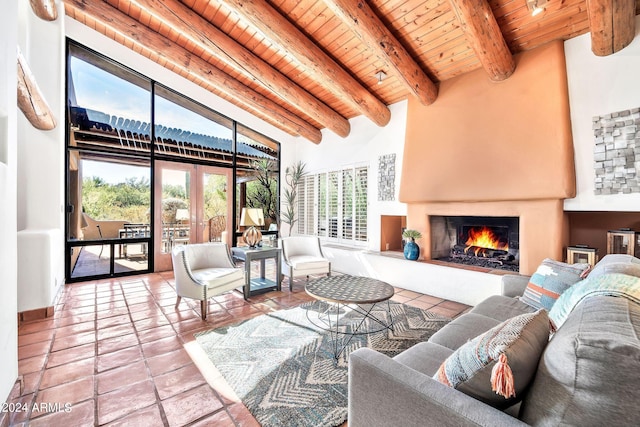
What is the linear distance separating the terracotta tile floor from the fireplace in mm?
837

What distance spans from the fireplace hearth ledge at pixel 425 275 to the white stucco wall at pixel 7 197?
4109 mm

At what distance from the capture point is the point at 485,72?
364cm

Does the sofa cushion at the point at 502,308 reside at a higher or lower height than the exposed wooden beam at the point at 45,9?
lower

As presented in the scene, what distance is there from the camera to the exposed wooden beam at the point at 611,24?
247 cm

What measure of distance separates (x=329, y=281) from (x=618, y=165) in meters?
3.18

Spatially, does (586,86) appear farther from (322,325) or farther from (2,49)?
(2,49)

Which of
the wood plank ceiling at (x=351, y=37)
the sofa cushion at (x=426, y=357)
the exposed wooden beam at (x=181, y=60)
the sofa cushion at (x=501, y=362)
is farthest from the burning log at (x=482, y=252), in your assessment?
the exposed wooden beam at (x=181, y=60)

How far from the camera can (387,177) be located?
15.8 ft

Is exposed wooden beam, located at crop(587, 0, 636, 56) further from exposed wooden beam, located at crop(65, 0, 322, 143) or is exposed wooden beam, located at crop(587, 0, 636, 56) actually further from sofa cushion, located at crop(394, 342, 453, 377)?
exposed wooden beam, located at crop(65, 0, 322, 143)

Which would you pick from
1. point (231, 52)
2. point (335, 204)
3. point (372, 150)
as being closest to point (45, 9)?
point (231, 52)

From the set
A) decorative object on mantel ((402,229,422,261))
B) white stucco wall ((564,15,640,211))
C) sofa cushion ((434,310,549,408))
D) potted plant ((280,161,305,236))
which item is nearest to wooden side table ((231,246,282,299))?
decorative object on mantel ((402,229,422,261))

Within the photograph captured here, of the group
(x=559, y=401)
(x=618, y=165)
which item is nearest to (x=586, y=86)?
(x=618, y=165)

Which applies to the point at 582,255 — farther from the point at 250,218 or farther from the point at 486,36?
the point at 250,218

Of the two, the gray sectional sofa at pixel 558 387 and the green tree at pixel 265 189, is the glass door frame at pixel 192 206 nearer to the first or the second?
the green tree at pixel 265 189
